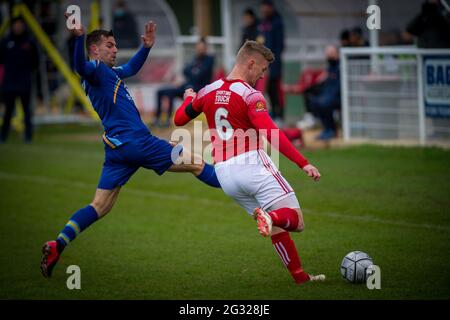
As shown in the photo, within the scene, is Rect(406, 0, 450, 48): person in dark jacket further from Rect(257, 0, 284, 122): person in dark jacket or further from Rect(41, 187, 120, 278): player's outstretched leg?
Rect(41, 187, 120, 278): player's outstretched leg

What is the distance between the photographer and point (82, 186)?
48.5ft

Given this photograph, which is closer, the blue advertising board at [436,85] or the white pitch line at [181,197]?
the white pitch line at [181,197]

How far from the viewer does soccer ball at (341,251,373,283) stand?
7699mm

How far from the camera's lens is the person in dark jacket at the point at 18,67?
2084 cm

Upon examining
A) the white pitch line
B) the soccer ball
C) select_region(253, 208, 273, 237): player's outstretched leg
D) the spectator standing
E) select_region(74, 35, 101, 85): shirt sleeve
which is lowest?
the soccer ball

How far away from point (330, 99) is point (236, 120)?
10.9 m

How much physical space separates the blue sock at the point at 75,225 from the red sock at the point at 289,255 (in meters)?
1.92

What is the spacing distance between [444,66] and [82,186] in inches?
263

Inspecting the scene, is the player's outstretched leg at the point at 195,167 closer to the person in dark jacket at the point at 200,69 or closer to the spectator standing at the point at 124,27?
the person in dark jacket at the point at 200,69

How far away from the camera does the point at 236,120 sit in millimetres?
7531

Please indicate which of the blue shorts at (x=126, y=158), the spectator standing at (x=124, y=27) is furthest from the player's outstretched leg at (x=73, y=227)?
the spectator standing at (x=124, y=27)

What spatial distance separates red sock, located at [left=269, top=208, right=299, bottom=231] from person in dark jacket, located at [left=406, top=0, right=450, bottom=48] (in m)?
9.26

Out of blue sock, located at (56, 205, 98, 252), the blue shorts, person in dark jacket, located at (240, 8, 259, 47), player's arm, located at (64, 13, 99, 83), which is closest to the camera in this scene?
player's arm, located at (64, 13, 99, 83)

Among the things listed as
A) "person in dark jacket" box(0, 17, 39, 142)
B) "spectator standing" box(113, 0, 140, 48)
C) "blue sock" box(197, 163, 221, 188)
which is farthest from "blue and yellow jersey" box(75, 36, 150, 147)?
"spectator standing" box(113, 0, 140, 48)
